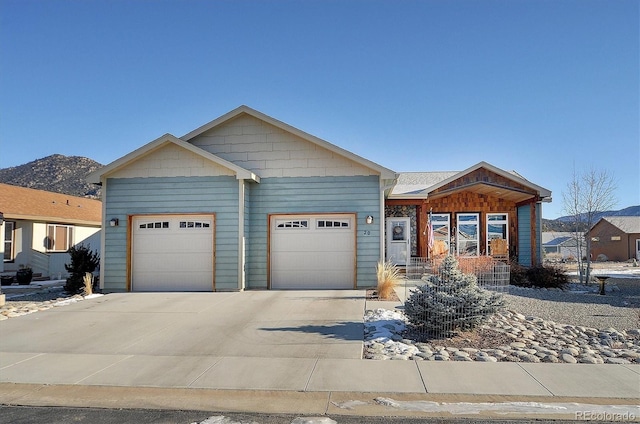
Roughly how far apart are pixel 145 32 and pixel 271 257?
25.3 feet

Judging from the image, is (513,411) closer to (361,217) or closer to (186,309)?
(186,309)

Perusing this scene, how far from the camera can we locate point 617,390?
5367mm

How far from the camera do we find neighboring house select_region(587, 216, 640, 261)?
42.8 m

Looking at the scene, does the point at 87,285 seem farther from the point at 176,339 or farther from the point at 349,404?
the point at 349,404

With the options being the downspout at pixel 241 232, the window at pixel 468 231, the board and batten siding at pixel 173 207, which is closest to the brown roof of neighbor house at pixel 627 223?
→ the window at pixel 468 231

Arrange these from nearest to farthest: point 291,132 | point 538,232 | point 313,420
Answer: point 313,420, point 291,132, point 538,232

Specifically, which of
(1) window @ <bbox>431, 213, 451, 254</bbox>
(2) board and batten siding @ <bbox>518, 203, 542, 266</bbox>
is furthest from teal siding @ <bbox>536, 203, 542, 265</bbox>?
(1) window @ <bbox>431, 213, 451, 254</bbox>

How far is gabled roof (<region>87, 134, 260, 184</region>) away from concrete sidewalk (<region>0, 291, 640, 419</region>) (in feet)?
17.1

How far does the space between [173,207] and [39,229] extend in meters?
12.4

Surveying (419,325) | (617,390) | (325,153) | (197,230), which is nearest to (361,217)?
(325,153)

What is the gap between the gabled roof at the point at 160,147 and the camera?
1324cm

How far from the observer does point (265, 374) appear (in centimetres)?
607

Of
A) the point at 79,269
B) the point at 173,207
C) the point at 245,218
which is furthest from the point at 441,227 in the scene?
the point at 79,269

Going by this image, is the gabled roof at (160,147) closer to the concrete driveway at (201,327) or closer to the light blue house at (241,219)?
the light blue house at (241,219)
